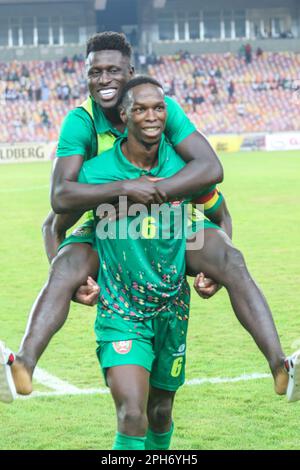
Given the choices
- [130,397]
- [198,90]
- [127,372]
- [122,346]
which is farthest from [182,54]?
[130,397]

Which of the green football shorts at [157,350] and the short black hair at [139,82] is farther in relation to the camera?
the short black hair at [139,82]

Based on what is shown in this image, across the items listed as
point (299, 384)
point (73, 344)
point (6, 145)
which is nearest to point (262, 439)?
point (299, 384)

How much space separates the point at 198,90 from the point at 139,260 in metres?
47.4

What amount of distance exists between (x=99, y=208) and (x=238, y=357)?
3.46m

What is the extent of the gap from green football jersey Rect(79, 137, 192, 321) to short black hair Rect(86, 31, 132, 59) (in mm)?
709

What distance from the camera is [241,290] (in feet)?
15.3

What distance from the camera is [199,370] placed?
294 inches

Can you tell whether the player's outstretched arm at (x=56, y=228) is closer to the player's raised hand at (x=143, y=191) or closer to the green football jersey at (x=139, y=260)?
the green football jersey at (x=139, y=260)

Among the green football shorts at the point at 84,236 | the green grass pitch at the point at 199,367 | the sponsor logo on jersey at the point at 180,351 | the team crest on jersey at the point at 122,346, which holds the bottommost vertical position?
the green grass pitch at the point at 199,367

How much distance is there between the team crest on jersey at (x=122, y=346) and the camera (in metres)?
4.46

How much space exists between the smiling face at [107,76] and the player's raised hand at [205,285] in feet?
3.60

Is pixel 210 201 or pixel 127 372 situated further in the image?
pixel 210 201

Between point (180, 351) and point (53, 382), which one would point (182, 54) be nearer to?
point (53, 382)

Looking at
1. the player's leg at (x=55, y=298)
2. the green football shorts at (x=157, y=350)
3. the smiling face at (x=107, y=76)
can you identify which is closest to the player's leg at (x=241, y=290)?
the green football shorts at (x=157, y=350)
